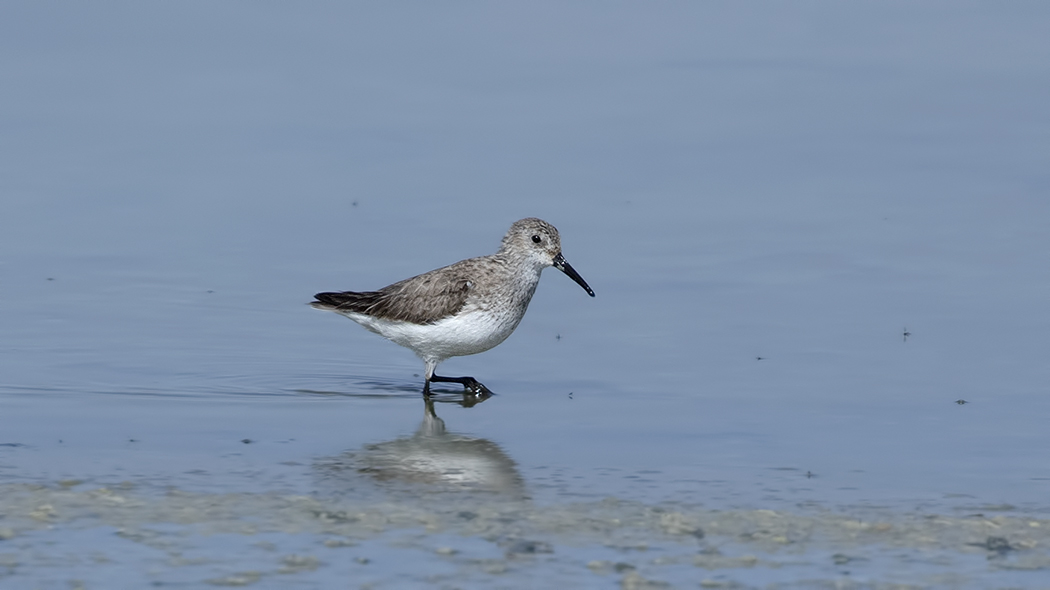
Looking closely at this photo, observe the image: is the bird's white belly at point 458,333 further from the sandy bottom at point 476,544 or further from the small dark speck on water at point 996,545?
the small dark speck on water at point 996,545

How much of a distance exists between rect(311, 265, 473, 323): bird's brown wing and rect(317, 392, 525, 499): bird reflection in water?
1.74 meters

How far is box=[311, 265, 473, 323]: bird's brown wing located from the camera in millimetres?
13242

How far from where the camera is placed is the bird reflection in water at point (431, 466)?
994cm

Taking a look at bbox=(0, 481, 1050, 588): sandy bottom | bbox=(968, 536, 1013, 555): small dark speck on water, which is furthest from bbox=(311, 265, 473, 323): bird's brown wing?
bbox=(968, 536, 1013, 555): small dark speck on water

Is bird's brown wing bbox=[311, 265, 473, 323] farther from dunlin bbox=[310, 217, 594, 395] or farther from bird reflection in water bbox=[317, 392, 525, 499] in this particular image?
bird reflection in water bbox=[317, 392, 525, 499]

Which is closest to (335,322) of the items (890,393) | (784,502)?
(890,393)

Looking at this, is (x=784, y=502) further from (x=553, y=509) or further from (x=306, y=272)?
(x=306, y=272)

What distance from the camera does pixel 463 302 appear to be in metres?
13.2

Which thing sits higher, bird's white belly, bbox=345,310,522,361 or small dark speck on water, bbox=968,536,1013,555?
bird's white belly, bbox=345,310,522,361

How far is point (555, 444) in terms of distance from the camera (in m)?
11.1

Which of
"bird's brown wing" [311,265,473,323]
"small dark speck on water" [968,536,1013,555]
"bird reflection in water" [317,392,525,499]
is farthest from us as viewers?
"bird's brown wing" [311,265,473,323]

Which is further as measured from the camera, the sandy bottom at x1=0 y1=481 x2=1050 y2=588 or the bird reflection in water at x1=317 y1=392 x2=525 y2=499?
the bird reflection in water at x1=317 y1=392 x2=525 y2=499

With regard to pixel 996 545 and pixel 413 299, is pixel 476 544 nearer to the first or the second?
pixel 996 545

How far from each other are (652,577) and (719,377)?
4912mm
